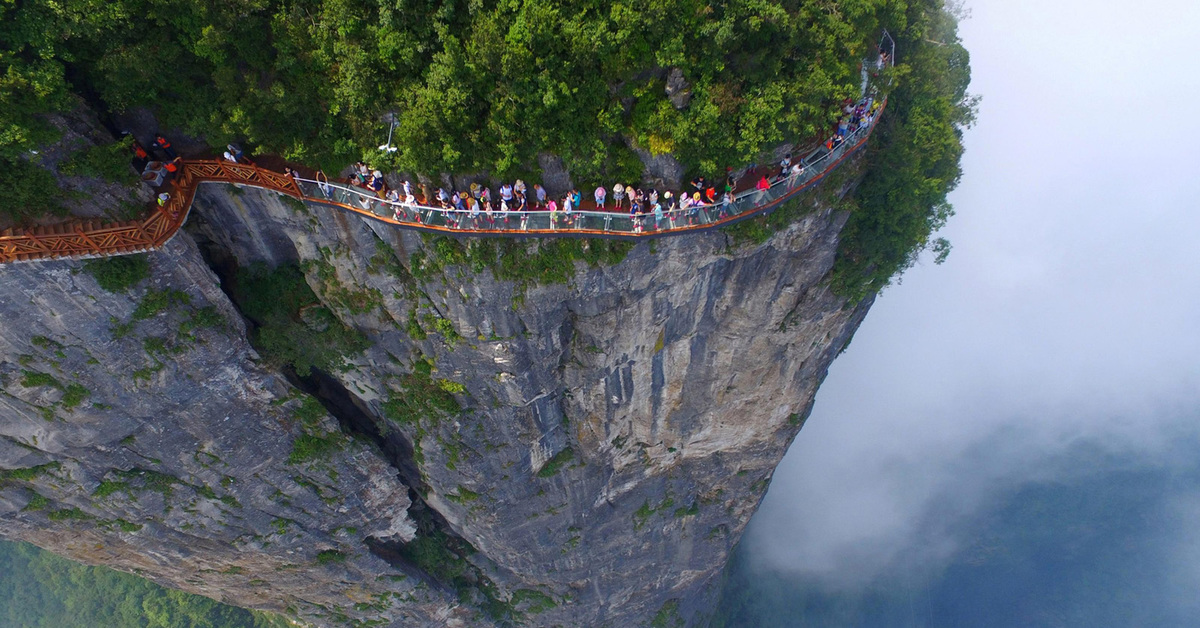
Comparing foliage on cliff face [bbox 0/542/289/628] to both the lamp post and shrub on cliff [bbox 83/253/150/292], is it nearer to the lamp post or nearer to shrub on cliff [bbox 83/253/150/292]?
shrub on cliff [bbox 83/253/150/292]

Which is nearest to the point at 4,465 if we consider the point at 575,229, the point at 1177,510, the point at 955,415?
the point at 575,229

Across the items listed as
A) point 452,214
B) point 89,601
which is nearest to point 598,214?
point 452,214

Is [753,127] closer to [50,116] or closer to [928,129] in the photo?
[928,129]

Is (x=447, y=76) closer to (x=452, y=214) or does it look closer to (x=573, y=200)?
(x=452, y=214)

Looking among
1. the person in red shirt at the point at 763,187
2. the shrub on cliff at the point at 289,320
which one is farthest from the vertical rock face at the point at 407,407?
the person in red shirt at the point at 763,187

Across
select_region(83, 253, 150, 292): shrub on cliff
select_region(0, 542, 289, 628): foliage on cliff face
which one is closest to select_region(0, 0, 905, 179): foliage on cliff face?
select_region(83, 253, 150, 292): shrub on cliff
